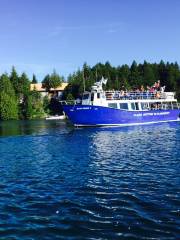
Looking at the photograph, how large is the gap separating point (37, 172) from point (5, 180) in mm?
3393

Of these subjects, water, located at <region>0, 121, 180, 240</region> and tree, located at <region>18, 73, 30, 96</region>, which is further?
tree, located at <region>18, 73, 30, 96</region>

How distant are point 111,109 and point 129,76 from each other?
122 m

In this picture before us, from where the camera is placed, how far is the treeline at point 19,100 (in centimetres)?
15588

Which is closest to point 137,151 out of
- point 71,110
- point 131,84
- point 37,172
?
point 37,172

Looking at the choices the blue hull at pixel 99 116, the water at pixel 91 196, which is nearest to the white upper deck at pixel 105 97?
the blue hull at pixel 99 116

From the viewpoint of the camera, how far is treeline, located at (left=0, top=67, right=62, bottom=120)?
15588 centimetres

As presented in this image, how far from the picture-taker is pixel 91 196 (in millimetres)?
21562

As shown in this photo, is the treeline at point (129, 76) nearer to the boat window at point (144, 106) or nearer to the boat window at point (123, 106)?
the boat window at point (144, 106)

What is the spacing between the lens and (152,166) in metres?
30.3

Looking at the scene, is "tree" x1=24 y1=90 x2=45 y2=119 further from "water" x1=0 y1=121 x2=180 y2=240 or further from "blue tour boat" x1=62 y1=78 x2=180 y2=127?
"water" x1=0 y1=121 x2=180 y2=240

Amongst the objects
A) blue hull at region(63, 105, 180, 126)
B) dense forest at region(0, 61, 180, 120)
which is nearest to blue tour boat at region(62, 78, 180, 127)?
blue hull at region(63, 105, 180, 126)

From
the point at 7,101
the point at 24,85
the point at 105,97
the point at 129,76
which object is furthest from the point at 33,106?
the point at 105,97

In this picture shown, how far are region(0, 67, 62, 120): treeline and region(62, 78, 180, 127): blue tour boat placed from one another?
3142 inches

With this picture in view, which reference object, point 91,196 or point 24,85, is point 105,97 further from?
point 24,85
